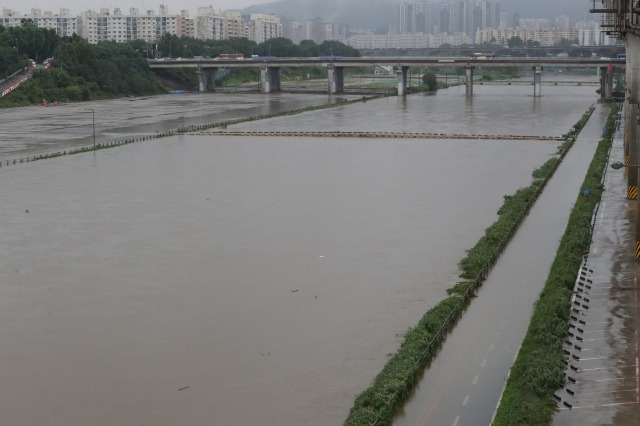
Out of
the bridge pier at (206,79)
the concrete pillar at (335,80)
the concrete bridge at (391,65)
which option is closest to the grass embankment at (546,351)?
the concrete bridge at (391,65)

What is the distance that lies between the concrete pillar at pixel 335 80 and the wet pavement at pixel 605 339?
45.5 m

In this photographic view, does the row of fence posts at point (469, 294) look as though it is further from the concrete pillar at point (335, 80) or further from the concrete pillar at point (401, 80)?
the concrete pillar at point (335, 80)

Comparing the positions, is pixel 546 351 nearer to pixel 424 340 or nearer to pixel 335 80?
pixel 424 340

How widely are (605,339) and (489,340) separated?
1.26m

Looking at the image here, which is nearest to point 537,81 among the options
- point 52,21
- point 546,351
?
point 546,351

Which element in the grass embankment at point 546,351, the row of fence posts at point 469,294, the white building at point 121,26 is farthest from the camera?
the white building at point 121,26

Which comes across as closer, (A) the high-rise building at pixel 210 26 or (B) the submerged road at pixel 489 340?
(B) the submerged road at pixel 489 340

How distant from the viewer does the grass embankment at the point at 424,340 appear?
8.92 m

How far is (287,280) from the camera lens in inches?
529

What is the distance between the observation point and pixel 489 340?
10.9m

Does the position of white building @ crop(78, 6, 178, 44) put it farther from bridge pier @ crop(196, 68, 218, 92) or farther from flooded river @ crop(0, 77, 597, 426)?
flooded river @ crop(0, 77, 597, 426)

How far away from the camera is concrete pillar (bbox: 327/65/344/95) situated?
61438 millimetres

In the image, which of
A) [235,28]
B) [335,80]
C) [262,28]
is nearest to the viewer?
[335,80]

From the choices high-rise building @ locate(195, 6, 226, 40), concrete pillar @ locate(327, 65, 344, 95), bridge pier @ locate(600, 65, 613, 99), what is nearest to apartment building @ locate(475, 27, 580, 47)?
high-rise building @ locate(195, 6, 226, 40)
